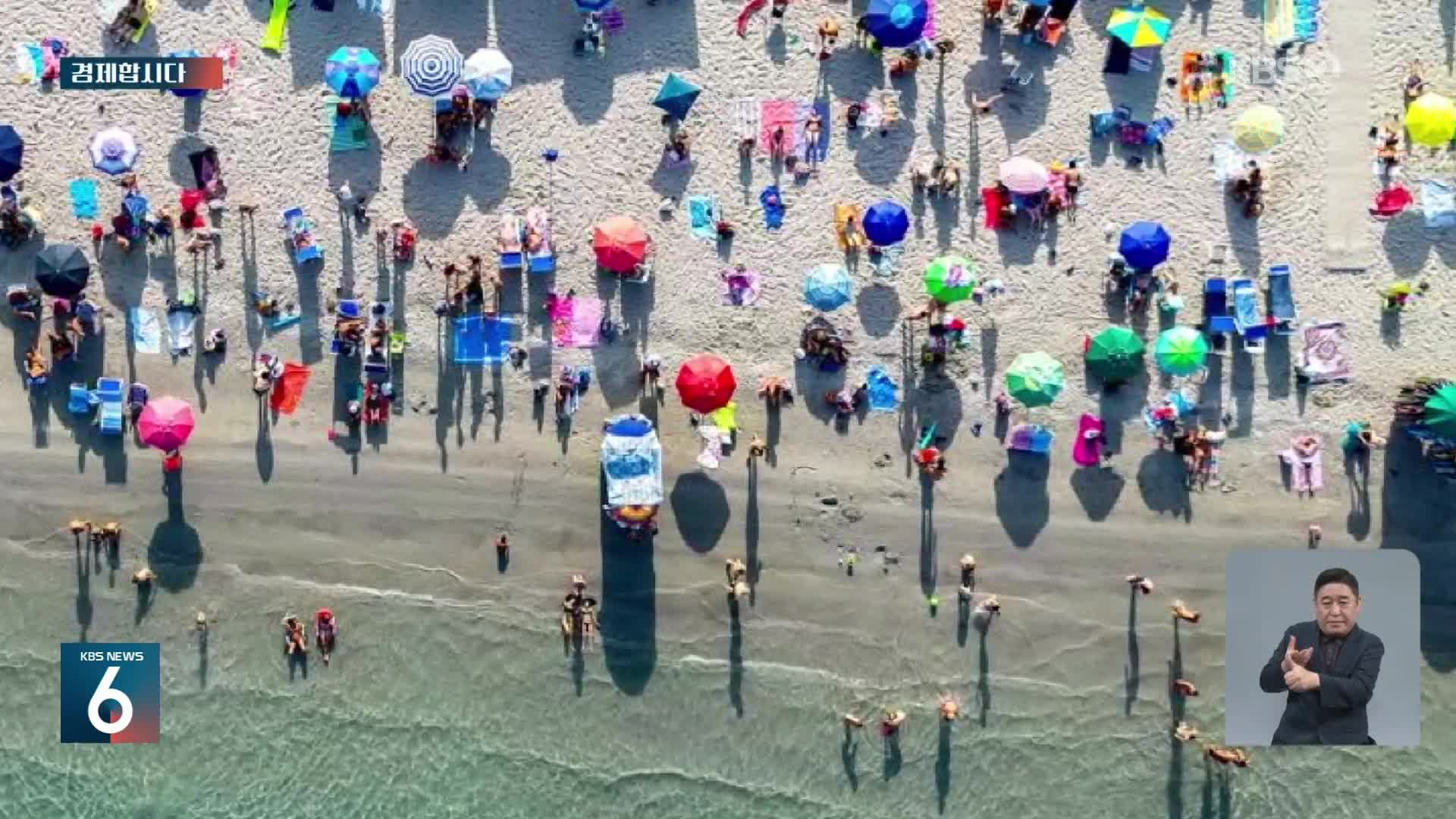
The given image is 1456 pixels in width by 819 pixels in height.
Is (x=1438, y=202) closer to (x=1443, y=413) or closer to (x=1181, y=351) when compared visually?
(x=1443, y=413)

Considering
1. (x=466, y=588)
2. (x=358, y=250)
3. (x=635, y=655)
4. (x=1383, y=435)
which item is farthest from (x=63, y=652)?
(x=1383, y=435)

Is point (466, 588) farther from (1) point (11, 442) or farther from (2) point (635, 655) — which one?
(1) point (11, 442)

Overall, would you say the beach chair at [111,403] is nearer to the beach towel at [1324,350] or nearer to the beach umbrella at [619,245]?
the beach umbrella at [619,245]

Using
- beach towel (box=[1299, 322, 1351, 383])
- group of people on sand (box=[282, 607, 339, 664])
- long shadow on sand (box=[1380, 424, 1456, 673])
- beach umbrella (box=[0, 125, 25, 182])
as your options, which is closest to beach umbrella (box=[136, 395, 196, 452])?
group of people on sand (box=[282, 607, 339, 664])

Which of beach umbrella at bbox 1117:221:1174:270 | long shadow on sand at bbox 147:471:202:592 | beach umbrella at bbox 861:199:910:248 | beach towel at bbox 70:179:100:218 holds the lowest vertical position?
long shadow on sand at bbox 147:471:202:592

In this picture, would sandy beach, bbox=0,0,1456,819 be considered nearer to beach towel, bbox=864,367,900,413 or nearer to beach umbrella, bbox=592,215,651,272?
beach towel, bbox=864,367,900,413

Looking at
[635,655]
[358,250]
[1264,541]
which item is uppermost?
[358,250]

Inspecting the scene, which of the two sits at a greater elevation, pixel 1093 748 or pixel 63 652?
pixel 63 652
